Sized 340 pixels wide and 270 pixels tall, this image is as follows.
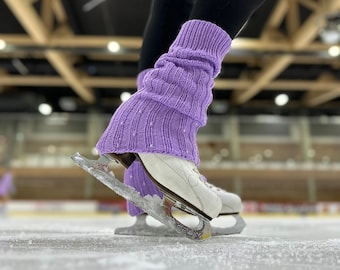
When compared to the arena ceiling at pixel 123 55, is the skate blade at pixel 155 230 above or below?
below

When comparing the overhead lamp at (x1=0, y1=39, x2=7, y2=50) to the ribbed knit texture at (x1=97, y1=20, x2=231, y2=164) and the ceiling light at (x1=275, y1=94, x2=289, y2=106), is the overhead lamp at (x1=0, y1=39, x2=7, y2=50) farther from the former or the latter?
the ceiling light at (x1=275, y1=94, x2=289, y2=106)

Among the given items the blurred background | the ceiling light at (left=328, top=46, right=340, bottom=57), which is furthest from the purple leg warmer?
the ceiling light at (left=328, top=46, right=340, bottom=57)

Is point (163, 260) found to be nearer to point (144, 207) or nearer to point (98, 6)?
point (144, 207)

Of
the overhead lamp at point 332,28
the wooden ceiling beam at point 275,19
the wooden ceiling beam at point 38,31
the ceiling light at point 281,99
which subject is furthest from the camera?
the ceiling light at point 281,99

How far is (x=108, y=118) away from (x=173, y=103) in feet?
17.5

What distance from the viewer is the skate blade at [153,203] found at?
18.9 inches

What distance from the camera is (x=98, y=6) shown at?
4078 millimetres

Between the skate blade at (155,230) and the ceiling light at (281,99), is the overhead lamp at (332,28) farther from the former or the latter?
the ceiling light at (281,99)

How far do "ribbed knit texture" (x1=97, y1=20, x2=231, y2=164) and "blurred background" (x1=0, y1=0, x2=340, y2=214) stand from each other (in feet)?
13.3

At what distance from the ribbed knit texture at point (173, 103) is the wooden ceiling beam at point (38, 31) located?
10.7 ft

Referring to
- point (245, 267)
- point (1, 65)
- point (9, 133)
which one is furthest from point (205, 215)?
point (1, 65)

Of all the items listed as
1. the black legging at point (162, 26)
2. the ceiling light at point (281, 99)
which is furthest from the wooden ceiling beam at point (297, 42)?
the black legging at point (162, 26)

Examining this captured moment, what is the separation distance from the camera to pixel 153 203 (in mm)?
494

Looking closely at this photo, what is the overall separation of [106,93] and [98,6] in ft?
11.7
